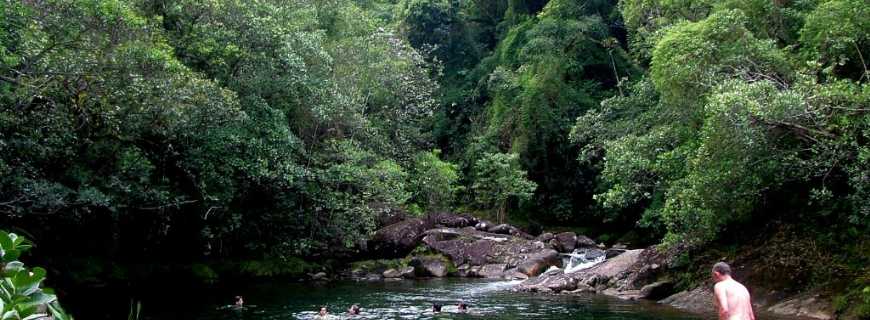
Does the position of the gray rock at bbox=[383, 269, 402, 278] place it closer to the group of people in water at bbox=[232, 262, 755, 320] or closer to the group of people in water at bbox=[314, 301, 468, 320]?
the group of people in water at bbox=[314, 301, 468, 320]

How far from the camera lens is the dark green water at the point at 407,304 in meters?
17.8

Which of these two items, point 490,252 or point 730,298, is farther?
point 490,252

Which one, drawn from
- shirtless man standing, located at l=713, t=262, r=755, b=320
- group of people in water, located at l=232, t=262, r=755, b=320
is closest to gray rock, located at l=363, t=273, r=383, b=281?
group of people in water, located at l=232, t=262, r=755, b=320

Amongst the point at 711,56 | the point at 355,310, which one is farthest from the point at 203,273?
the point at 711,56

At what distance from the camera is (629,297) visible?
2138 centimetres

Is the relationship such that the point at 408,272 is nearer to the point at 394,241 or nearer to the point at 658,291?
the point at 394,241

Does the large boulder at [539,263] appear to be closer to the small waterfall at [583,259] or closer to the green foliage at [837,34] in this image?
the small waterfall at [583,259]

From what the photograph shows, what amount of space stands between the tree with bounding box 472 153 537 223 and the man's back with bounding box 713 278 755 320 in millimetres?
30032

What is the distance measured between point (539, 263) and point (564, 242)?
4.43 meters

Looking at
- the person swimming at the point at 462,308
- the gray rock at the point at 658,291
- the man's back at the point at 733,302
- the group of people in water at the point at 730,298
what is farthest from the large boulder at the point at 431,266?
the man's back at the point at 733,302

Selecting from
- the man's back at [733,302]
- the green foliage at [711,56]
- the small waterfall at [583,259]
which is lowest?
the small waterfall at [583,259]

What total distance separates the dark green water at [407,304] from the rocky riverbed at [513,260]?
4.33 feet

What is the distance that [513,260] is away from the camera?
3064cm

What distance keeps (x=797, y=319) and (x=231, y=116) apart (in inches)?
617
